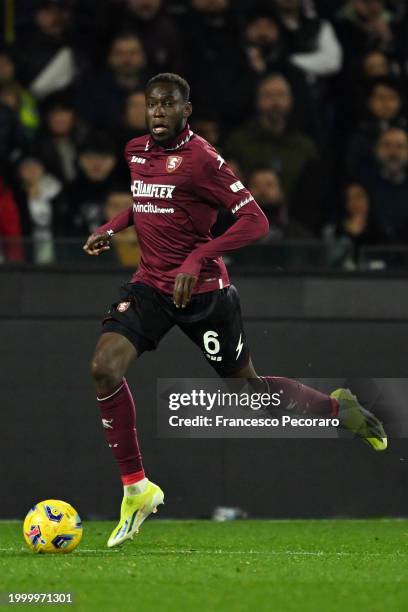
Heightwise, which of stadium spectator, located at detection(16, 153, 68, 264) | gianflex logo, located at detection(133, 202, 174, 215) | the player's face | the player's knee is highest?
the player's face

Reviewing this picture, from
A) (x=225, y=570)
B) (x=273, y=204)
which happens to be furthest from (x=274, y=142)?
(x=225, y=570)

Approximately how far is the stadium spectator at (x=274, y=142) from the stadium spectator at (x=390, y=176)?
520 millimetres

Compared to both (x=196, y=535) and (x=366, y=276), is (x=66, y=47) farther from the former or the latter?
(x=196, y=535)

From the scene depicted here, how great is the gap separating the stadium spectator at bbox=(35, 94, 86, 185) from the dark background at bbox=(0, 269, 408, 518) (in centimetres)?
161

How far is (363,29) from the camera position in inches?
512

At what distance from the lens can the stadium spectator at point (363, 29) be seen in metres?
12.9

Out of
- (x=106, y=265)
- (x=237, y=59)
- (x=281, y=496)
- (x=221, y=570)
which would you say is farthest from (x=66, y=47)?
(x=221, y=570)

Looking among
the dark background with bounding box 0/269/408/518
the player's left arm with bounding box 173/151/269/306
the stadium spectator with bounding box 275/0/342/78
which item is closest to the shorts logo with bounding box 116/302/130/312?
the player's left arm with bounding box 173/151/269/306

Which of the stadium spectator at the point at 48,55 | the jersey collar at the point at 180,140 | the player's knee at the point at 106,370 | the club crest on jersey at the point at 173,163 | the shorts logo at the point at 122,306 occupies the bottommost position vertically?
the player's knee at the point at 106,370

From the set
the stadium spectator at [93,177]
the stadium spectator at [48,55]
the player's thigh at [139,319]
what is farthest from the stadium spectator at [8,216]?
the player's thigh at [139,319]

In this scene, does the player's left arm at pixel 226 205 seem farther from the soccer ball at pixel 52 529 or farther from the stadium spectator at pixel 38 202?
the stadium spectator at pixel 38 202

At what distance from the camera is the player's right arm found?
815cm

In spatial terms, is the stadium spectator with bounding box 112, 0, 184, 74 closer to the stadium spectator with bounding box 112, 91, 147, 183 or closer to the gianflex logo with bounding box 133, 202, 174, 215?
the stadium spectator with bounding box 112, 91, 147, 183

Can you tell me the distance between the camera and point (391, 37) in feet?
43.6
